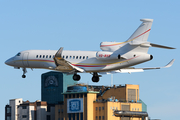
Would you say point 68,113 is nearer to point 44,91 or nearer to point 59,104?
point 59,104

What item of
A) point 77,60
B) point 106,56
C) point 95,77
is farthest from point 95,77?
point 106,56

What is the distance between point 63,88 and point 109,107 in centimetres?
2541

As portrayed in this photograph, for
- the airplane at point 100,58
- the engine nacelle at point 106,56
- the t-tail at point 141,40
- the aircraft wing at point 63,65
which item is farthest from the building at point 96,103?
the t-tail at point 141,40

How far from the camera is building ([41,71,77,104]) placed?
142000 mm

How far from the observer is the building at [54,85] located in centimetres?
14200

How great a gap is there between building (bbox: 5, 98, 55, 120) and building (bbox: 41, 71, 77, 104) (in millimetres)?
6203

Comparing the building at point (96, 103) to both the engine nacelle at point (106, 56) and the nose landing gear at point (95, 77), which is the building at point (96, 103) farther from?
the engine nacelle at point (106, 56)

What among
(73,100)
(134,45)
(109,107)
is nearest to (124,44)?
(134,45)

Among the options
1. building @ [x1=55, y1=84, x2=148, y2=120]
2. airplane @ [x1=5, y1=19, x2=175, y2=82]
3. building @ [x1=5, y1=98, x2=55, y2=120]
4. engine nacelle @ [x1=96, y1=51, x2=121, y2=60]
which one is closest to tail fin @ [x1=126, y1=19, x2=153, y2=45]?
airplane @ [x1=5, y1=19, x2=175, y2=82]

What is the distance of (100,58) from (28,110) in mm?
81907

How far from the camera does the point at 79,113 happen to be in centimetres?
12662

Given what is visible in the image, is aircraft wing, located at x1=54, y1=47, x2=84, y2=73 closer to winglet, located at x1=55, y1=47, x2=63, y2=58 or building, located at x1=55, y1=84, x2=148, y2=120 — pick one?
winglet, located at x1=55, y1=47, x2=63, y2=58

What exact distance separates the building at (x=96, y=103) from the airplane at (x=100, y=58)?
6152 centimetres

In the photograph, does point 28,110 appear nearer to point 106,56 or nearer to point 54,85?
point 54,85
